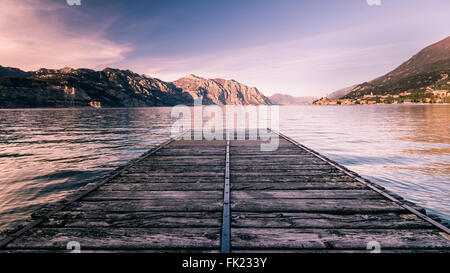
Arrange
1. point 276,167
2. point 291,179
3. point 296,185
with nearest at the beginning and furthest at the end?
1. point 296,185
2. point 291,179
3. point 276,167

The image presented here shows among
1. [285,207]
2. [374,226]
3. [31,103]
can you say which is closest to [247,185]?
[285,207]

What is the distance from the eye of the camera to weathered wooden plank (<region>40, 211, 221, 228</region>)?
426cm

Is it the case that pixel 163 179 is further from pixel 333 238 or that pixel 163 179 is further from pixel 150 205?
pixel 333 238

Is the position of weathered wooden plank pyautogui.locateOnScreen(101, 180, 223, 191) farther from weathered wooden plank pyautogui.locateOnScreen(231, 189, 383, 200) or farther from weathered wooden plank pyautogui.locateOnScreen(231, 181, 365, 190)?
weathered wooden plank pyautogui.locateOnScreen(231, 189, 383, 200)

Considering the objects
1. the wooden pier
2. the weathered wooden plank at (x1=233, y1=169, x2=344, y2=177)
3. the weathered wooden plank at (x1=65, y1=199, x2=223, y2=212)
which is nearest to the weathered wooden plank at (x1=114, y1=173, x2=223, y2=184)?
the wooden pier

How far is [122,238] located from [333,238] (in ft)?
12.3

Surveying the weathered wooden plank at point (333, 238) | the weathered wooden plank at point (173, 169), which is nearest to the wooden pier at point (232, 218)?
the weathered wooden plank at point (333, 238)

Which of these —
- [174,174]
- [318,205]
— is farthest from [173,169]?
[318,205]

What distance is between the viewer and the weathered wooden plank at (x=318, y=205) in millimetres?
4883

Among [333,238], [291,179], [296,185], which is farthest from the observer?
[291,179]

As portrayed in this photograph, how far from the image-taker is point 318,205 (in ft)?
16.8

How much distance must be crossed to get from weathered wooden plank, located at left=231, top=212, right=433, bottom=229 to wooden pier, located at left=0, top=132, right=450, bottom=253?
2 centimetres

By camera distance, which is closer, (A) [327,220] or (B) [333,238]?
(B) [333,238]
